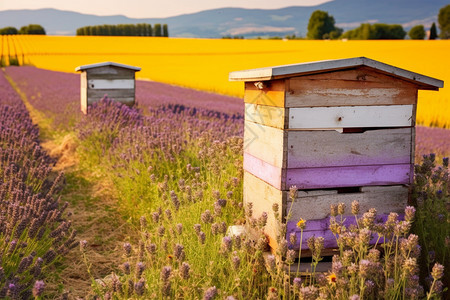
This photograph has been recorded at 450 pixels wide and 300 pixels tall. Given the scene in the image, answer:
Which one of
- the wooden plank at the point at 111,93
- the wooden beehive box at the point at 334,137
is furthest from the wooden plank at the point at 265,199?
the wooden plank at the point at 111,93

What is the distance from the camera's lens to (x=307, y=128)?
3.18 m

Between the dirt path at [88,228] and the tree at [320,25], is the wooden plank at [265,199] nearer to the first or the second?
the dirt path at [88,228]

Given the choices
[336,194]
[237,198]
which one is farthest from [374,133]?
[237,198]

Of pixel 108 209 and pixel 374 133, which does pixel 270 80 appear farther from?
pixel 108 209

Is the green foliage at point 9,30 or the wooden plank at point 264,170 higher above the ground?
the green foliage at point 9,30

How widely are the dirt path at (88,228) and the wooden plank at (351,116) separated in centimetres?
190

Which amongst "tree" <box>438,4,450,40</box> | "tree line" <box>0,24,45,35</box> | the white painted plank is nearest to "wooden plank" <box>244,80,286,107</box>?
the white painted plank

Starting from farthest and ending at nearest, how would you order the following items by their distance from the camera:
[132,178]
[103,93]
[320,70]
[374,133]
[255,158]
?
[103,93]
[132,178]
[255,158]
[374,133]
[320,70]

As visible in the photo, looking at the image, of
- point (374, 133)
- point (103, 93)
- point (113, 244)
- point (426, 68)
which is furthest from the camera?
point (426, 68)

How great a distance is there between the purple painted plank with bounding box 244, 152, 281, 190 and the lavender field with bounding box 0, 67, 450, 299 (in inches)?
9.3

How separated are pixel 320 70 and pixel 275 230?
113 cm

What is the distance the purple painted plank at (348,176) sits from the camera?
3174 mm

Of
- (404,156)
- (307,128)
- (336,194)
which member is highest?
(307,128)

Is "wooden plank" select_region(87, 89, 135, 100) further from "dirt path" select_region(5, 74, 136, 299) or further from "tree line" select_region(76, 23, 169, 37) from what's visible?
"tree line" select_region(76, 23, 169, 37)
